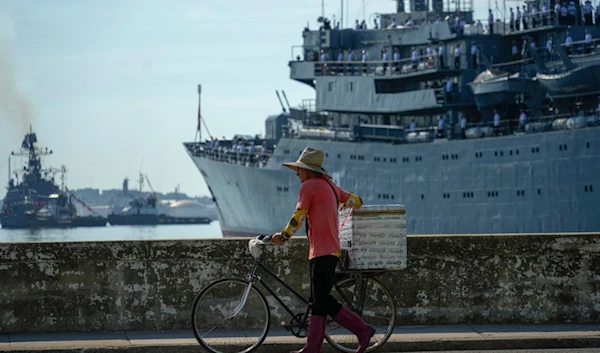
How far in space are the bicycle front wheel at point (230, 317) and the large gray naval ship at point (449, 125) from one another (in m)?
36.8

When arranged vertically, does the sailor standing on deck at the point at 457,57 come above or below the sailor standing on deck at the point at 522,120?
above

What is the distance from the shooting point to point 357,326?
10359 mm

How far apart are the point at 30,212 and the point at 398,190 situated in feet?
321

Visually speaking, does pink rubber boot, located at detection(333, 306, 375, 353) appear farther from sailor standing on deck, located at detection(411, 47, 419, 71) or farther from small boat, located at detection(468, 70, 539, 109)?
sailor standing on deck, located at detection(411, 47, 419, 71)

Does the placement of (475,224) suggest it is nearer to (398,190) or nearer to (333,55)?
(398,190)

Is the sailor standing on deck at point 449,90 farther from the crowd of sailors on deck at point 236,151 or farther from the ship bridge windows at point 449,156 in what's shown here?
the crowd of sailors on deck at point 236,151

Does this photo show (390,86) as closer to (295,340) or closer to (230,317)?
(295,340)

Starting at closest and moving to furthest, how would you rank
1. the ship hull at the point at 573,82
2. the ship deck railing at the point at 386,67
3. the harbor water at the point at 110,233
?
the ship hull at the point at 573,82 < the ship deck railing at the point at 386,67 < the harbor water at the point at 110,233

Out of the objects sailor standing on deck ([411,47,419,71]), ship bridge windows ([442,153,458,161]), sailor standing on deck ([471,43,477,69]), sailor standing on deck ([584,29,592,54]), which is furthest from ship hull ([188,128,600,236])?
sailor standing on deck ([584,29,592,54])

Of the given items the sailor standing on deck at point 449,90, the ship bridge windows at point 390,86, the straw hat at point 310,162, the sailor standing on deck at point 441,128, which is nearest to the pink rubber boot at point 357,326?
the straw hat at point 310,162

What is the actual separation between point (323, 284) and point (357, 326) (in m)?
0.46

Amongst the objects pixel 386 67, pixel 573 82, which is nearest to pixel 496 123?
pixel 573 82

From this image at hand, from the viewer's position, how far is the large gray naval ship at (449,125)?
48344 millimetres

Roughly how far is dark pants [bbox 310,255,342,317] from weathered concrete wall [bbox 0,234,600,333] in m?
1.60
